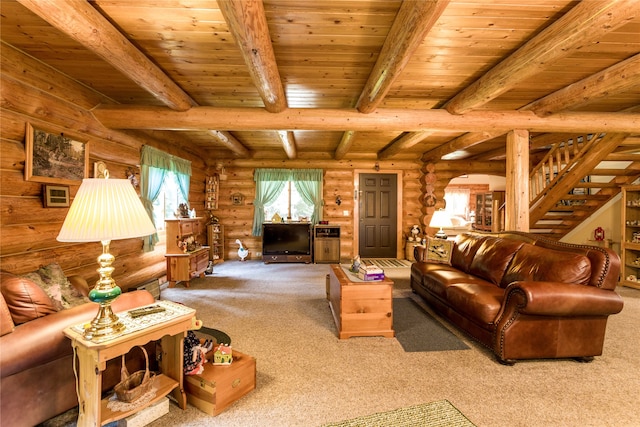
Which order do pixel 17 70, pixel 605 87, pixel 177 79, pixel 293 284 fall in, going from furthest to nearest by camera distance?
pixel 293 284 < pixel 177 79 < pixel 605 87 < pixel 17 70

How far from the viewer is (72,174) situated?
296cm

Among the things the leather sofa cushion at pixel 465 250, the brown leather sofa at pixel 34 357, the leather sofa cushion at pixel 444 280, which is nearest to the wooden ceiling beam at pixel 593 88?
the leather sofa cushion at pixel 465 250

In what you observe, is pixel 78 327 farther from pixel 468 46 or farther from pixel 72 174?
pixel 468 46

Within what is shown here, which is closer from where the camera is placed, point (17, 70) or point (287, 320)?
point (17, 70)

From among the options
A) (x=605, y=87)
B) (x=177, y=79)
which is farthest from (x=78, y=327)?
(x=605, y=87)

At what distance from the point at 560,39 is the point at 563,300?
1.91 metres

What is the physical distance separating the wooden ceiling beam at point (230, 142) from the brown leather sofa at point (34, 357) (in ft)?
11.2

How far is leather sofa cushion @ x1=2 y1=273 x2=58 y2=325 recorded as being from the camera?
1.66 meters

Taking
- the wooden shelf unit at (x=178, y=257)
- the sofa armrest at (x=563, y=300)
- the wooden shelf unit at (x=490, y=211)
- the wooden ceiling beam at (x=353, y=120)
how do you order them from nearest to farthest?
1. the sofa armrest at (x=563, y=300)
2. the wooden ceiling beam at (x=353, y=120)
3. the wooden shelf unit at (x=178, y=257)
4. the wooden shelf unit at (x=490, y=211)

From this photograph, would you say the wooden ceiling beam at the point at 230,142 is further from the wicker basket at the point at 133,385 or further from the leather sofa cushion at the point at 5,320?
the wicker basket at the point at 133,385

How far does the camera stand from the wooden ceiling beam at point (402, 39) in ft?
5.50

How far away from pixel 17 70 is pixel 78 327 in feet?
7.60

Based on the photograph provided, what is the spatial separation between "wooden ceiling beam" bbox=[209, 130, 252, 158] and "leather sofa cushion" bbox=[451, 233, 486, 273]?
4.02m

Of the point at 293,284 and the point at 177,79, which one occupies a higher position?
the point at 177,79
